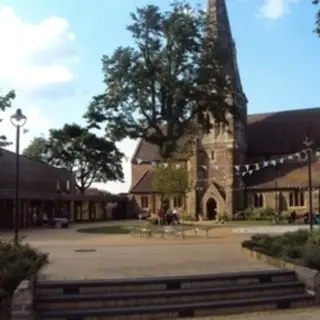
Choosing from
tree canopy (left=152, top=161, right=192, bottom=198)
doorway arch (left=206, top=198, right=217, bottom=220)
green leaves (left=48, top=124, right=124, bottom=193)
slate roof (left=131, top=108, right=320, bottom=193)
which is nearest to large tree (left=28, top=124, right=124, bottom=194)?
green leaves (left=48, top=124, right=124, bottom=193)

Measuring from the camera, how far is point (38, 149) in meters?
80.4

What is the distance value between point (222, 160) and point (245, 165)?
283cm

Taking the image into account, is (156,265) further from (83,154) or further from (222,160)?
(83,154)

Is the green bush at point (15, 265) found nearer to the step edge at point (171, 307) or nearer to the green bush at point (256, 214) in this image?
the step edge at point (171, 307)

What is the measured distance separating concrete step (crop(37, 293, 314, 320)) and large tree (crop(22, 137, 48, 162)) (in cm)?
6837

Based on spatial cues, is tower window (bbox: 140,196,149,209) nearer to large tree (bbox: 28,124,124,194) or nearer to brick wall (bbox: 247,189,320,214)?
large tree (bbox: 28,124,124,194)

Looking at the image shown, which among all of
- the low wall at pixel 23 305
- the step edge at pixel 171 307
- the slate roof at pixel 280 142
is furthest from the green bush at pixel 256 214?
the low wall at pixel 23 305

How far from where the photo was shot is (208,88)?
1909 inches

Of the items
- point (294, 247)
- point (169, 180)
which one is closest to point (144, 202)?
point (169, 180)

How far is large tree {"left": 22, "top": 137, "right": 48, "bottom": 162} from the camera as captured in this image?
79500 mm

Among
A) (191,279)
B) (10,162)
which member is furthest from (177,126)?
(191,279)

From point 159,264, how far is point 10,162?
39.3 m

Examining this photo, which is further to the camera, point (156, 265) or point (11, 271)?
point (156, 265)

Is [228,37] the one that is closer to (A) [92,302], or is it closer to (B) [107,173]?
(B) [107,173]
